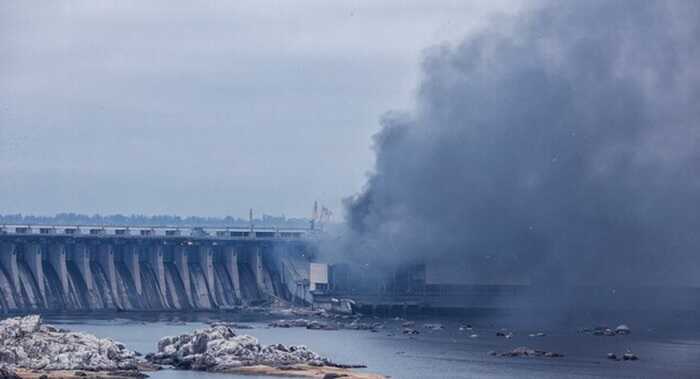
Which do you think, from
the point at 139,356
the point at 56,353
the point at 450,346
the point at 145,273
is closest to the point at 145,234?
the point at 145,273

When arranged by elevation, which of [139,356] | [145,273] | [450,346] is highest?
→ [145,273]

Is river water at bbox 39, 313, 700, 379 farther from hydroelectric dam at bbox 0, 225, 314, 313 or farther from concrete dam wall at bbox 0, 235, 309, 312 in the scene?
hydroelectric dam at bbox 0, 225, 314, 313

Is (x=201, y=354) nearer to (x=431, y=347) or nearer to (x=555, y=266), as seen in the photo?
(x=431, y=347)

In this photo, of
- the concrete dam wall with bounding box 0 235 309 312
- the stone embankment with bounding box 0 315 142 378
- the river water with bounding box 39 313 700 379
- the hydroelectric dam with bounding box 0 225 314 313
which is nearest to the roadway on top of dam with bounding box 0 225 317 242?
the hydroelectric dam with bounding box 0 225 314 313

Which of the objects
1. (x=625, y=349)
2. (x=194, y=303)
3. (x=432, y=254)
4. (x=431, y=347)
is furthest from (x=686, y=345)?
(x=194, y=303)

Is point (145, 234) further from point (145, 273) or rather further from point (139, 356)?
point (139, 356)

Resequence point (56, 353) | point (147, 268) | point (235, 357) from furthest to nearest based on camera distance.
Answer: point (147, 268) < point (235, 357) < point (56, 353)

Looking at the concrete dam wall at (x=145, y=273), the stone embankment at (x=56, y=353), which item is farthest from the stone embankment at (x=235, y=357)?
the concrete dam wall at (x=145, y=273)

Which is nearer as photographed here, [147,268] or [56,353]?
[56,353]

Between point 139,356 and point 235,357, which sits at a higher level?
point 139,356
